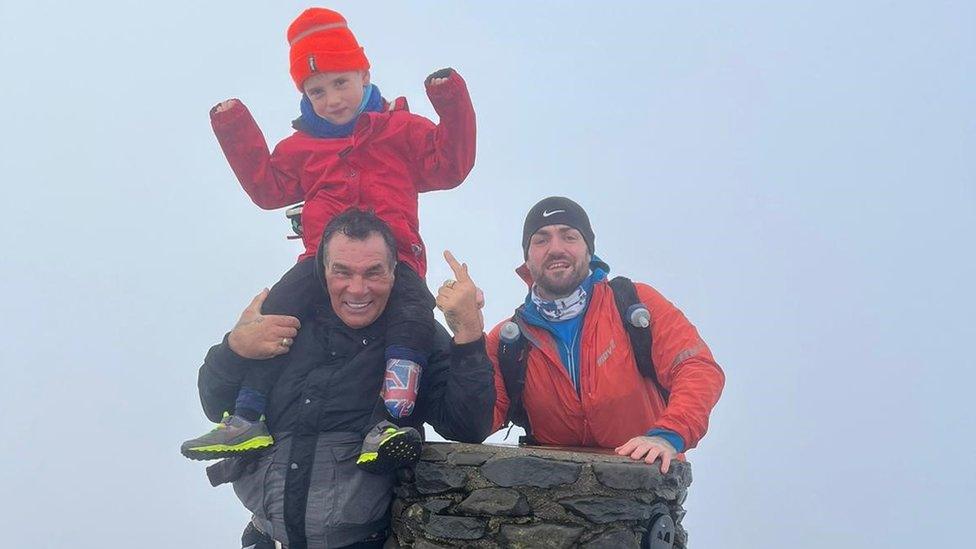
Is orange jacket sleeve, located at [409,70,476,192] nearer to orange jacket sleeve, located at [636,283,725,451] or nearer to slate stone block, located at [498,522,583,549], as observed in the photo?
orange jacket sleeve, located at [636,283,725,451]

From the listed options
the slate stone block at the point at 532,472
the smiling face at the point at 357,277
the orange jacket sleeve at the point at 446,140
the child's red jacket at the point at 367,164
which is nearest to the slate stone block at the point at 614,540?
the slate stone block at the point at 532,472

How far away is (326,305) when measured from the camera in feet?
19.0

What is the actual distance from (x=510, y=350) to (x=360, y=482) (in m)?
1.57

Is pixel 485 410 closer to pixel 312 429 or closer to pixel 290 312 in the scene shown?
pixel 312 429

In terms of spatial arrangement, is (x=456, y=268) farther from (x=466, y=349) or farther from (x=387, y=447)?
(x=387, y=447)

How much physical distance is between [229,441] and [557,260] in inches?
105

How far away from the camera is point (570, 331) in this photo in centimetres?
638

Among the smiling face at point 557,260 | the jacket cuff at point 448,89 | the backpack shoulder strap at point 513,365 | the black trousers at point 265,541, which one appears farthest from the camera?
the smiling face at point 557,260

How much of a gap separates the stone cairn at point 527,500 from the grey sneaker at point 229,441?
0.95 m

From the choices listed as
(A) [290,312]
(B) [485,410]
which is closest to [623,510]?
(B) [485,410]

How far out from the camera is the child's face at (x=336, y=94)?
6.16 meters

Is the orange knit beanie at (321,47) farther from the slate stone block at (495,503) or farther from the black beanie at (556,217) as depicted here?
the slate stone block at (495,503)

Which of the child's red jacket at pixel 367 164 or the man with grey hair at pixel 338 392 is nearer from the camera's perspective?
the man with grey hair at pixel 338 392

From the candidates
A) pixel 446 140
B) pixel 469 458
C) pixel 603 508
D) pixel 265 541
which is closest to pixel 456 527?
pixel 469 458
